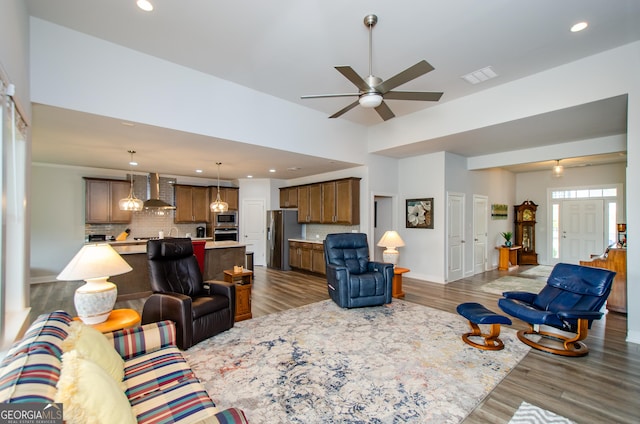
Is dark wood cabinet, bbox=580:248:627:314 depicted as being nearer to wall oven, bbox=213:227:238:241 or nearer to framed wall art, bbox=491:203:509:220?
framed wall art, bbox=491:203:509:220

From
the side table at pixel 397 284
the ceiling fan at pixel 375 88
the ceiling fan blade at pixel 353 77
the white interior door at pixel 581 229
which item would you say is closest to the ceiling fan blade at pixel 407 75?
the ceiling fan at pixel 375 88

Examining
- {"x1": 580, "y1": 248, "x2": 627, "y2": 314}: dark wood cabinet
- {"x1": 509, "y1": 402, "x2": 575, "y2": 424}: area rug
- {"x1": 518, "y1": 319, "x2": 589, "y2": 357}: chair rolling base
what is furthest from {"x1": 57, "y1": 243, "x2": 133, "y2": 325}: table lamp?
{"x1": 580, "y1": 248, "x2": 627, "y2": 314}: dark wood cabinet

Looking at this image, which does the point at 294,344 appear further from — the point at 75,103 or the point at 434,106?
the point at 434,106

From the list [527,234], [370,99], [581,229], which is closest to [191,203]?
[370,99]

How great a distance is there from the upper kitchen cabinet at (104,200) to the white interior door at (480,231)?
871 cm

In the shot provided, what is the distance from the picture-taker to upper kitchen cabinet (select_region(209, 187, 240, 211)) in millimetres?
8445

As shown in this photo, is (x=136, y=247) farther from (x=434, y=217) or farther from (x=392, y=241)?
(x=434, y=217)

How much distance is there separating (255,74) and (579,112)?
4561mm

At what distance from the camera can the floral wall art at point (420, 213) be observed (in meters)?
6.46

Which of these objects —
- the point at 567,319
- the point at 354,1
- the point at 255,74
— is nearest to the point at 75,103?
the point at 255,74

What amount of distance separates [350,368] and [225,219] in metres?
6.60

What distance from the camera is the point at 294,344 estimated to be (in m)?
3.23

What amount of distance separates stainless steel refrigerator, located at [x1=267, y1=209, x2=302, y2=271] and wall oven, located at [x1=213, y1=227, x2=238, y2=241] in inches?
45.5

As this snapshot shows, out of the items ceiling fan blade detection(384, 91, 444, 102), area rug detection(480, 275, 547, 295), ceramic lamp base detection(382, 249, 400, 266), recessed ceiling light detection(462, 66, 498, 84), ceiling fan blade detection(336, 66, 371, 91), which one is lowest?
area rug detection(480, 275, 547, 295)
